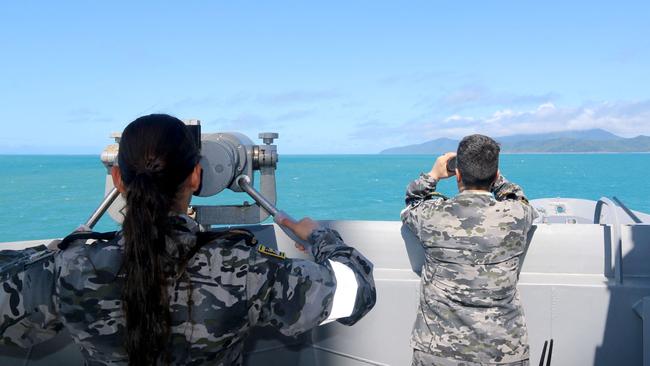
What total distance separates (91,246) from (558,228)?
6.50 ft

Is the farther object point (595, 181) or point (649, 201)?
point (595, 181)

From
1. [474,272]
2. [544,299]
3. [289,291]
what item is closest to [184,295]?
[289,291]

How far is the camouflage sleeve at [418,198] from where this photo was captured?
2172 millimetres

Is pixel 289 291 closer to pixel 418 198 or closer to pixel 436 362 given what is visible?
pixel 436 362

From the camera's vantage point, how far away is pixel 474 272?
1995mm

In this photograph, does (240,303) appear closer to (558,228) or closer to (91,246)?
(91,246)

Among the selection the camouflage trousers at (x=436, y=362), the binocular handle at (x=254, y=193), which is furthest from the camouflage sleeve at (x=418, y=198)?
the binocular handle at (x=254, y=193)

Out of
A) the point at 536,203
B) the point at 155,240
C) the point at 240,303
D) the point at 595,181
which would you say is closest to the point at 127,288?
the point at 155,240

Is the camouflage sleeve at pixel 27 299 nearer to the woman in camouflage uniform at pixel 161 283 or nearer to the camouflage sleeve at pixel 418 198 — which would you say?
the woman in camouflage uniform at pixel 161 283

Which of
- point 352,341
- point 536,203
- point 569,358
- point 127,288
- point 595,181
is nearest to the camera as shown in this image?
point 127,288

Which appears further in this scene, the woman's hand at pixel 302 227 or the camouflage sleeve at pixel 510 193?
the camouflage sleeve at pixel 510 193

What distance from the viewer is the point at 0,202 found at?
28.4 meters

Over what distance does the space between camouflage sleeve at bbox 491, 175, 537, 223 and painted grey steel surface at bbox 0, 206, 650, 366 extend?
33cm

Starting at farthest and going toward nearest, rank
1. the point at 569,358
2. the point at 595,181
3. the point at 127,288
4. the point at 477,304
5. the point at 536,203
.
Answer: the point at 595,181, the point at 536,203, the point at 569,358, the point at 477,304, the point at 127,288
